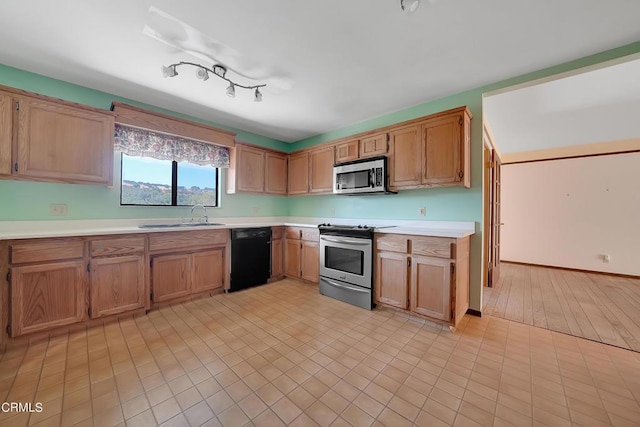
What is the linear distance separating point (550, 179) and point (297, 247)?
5417mm

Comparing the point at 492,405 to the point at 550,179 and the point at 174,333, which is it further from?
the point at 550,179

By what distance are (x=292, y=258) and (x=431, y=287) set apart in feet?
7.33

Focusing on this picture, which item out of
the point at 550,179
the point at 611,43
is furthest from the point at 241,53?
the point at 550,179

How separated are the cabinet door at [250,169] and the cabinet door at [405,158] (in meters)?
2.20

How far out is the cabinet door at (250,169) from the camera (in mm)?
3791

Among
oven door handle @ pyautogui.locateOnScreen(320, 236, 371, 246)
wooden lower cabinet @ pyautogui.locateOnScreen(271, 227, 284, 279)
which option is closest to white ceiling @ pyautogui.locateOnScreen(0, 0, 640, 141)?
oven door handle @ pyautogui.locateOnScreen(320, 236, 371, 246)

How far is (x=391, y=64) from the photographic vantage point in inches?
87.0

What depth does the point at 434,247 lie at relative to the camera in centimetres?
234

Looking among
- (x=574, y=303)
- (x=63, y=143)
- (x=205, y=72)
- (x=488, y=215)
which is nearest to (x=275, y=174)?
(x=205, y=72)

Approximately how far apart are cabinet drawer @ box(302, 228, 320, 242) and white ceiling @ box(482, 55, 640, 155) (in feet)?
9.17

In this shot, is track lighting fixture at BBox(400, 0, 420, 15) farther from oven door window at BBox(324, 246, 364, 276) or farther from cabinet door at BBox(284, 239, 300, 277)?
cabinet door at BBox(284, 239, 300, 277)

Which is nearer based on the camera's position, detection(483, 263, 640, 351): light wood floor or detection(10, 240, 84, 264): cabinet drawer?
detection(10, 240, 84, 264): cabinet drawer

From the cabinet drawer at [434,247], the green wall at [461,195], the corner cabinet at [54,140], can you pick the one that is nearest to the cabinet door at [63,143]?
the corner cabinet at [54,140]

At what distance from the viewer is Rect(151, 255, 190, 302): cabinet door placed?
8.95ft
